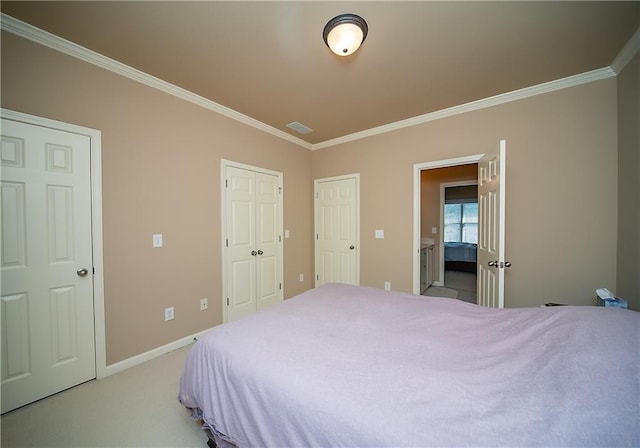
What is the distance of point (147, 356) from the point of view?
2236 mm

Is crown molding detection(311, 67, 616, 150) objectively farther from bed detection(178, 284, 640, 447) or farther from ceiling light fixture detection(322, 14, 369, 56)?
bed detection(178, 284, 640, 447)

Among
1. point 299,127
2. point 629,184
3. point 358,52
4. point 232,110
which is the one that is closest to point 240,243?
point 232,110

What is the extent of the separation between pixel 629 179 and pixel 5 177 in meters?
4.72

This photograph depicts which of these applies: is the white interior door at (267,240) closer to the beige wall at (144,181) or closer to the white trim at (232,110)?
the beige wall at (144,181)

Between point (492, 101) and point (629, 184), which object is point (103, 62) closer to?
point (492, 101)

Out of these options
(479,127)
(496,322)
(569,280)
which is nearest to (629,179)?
(569,280)

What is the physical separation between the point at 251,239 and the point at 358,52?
2410 millimetres

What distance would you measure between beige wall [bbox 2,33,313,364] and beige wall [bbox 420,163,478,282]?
3.78 meters

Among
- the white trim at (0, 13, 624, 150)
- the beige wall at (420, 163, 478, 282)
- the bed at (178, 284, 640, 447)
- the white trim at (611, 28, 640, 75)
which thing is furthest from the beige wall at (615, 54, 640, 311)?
the beige wall at (420, 163, 478, 282)

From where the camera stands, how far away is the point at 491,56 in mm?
1963

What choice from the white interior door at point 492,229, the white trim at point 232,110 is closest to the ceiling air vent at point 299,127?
the white trim at point 232,110

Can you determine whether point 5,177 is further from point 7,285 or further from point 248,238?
point 248,238

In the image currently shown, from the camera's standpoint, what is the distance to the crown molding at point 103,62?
1.62 metres

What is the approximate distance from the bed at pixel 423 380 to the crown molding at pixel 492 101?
2239 mm
